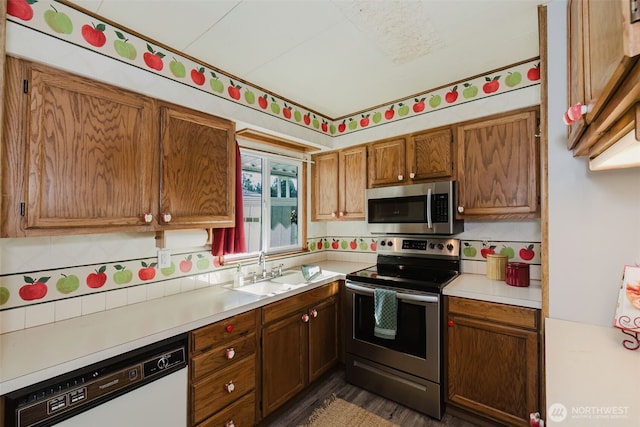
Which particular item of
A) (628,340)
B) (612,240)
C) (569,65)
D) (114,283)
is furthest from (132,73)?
(628,340)

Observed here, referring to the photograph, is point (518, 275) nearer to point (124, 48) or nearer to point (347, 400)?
point (347, 400)

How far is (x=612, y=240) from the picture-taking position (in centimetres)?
116

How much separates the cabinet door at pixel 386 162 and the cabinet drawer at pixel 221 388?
1.88 meters

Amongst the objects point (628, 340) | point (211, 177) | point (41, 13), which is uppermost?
point (41, 13)

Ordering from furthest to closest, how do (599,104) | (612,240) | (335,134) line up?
(335,134) → (612,240) → (599,104)

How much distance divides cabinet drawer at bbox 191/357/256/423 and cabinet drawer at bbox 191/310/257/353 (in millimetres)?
179

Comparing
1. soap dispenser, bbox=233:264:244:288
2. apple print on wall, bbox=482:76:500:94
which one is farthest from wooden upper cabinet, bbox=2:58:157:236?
apple print on wall, bbox=482:76:500:94

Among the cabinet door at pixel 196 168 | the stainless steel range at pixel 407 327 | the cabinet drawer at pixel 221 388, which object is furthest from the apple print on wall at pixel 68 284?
the stainless steel range at pixel 407 327

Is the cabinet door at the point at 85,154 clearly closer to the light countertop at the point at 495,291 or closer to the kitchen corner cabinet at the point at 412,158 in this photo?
the kitchen corner cabinet at the point at 412,158

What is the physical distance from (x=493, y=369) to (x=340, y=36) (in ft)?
7.78

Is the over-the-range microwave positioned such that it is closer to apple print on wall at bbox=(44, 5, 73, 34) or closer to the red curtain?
the red curtain

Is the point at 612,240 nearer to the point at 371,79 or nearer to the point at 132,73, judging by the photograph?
the point at 371,79

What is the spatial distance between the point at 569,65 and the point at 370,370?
2.32 meters

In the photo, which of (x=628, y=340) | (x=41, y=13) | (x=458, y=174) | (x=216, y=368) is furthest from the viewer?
(x=458, y=174)
